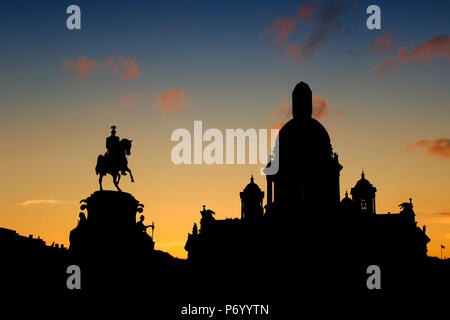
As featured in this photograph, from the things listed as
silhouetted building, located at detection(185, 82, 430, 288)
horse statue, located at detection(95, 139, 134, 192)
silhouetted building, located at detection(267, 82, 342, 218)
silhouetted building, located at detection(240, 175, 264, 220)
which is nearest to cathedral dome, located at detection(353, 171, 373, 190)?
silhouetted building, located at detection(185, 82, 430, 288)

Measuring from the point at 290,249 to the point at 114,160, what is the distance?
32204 mm

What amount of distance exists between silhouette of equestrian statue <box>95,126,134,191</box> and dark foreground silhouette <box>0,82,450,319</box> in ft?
0.21

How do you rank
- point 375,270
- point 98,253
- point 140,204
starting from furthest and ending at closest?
point 375,270 < point 140,204 < point 98,253

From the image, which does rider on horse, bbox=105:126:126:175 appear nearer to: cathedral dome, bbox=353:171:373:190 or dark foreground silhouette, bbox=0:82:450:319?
dark foreground silhouette, bbox=0:82:450:319

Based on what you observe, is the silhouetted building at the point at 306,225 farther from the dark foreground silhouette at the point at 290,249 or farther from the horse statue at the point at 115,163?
the horse statue at the point at 115,163

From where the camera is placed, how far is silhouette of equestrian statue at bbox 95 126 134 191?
937 inches

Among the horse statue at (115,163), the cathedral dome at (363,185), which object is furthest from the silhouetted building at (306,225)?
the horse statue at (115,163)

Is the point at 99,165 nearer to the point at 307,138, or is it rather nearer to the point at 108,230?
the point at 108,230

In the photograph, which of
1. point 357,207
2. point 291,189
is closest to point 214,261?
point 291,189

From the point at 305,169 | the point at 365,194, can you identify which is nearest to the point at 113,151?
the point at 305,169

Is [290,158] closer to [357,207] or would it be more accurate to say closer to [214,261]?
[357,207]

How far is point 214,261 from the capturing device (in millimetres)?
58812
